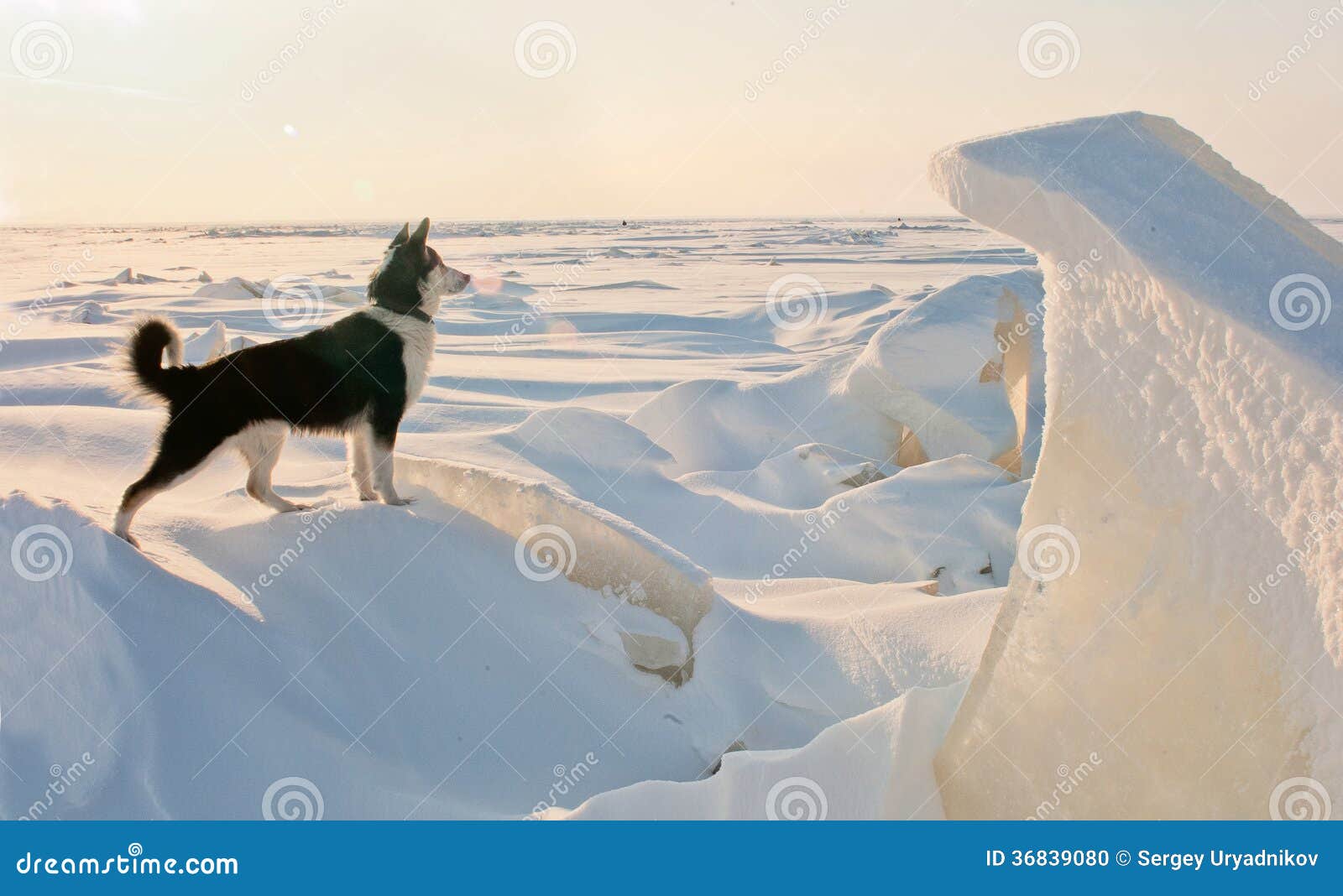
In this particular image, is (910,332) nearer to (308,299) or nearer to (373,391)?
(373,391)

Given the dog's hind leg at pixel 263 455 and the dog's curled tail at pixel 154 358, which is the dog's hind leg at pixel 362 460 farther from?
the dog's curled tail at pixel 154 358

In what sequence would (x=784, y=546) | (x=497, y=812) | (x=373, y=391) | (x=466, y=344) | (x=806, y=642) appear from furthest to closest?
(x=466, y=344)
(x=784, y=546)
(x=373, y=391)
(x=806, y=642)
(x=497, y=812)

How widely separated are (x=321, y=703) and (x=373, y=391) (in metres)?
1.48

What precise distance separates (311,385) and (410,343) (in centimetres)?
50

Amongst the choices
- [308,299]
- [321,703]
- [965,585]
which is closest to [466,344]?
[308,299]

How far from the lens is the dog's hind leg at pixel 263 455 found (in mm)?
3086

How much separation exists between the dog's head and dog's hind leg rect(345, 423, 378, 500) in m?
0.58

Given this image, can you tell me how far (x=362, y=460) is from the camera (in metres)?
3.36

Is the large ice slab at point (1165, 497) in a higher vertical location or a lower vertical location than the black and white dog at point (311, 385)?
lower

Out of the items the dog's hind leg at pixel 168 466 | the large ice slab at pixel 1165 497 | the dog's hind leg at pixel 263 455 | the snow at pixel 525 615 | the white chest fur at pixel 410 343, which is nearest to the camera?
the large ice slab at pixel 1165 497

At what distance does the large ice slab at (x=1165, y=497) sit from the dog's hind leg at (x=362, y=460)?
2.42 m

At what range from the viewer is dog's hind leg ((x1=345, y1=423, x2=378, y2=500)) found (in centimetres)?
334

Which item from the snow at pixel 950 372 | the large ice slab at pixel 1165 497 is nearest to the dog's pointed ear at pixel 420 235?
the large ice slab at pixel 1165 497

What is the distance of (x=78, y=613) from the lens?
222cm
